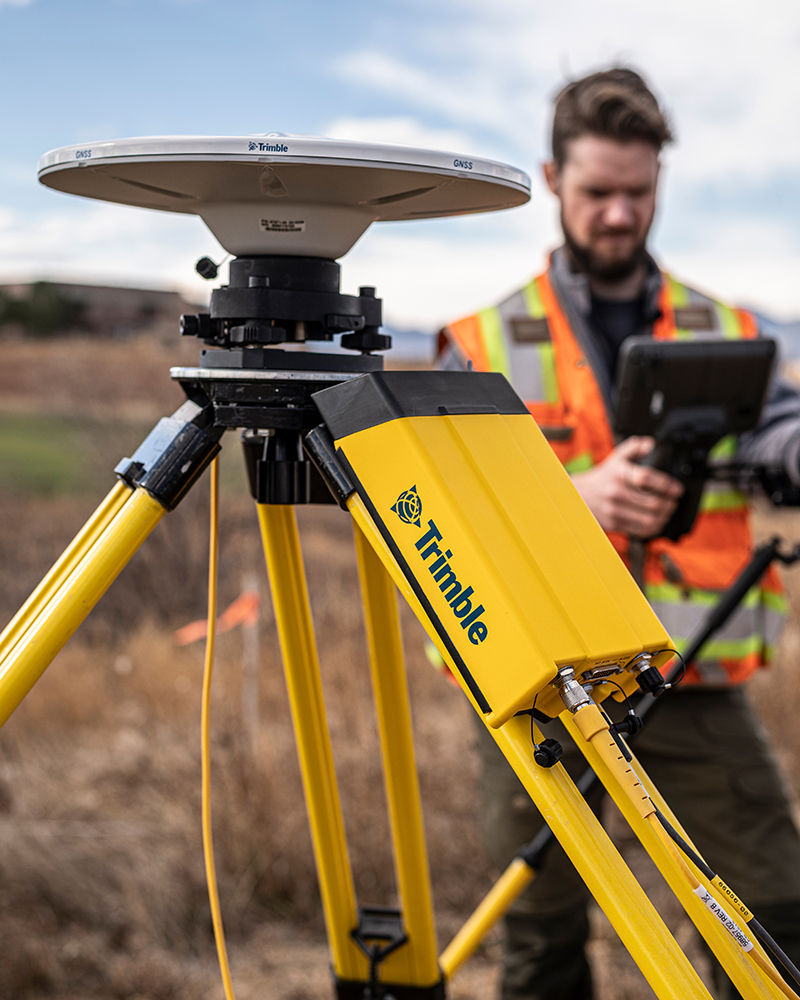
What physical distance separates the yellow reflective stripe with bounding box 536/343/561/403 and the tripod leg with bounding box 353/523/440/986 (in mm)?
990

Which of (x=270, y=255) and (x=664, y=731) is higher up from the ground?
(x=270, y=255)

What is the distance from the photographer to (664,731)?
198cm

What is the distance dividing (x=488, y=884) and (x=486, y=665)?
252 cm

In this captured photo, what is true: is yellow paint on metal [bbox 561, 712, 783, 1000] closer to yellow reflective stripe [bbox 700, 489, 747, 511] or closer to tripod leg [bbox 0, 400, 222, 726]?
tripod leg [bbox 0, 400, 222, 726]

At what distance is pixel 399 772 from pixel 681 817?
1.05 metres

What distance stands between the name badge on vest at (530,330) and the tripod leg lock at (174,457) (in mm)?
1224

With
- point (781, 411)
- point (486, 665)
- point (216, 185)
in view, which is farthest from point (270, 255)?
point (781, 411)

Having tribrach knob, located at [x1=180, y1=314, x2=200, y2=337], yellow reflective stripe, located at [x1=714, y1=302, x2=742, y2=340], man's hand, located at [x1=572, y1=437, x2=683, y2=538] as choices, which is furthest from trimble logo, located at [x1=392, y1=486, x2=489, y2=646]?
yellow reflective stripe, located at [x1=714, y1=302, x2=742, y2=340]

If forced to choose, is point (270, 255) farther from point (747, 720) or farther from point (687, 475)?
point (747, 720)

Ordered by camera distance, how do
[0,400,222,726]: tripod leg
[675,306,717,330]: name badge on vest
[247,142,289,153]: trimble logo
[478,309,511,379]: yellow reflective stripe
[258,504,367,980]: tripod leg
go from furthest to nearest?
[675,306,717,330]: name badge on vest → [478,309,511,379]: yellow reflective stripe → [258,504,367,980]: tripod leg → [0,400,222,726]: tripod leg → [247,142,289,153]: trimble logo

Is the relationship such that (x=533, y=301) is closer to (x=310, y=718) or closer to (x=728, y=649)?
(x=728, y=649)

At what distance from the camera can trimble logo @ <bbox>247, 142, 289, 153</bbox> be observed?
760 mm

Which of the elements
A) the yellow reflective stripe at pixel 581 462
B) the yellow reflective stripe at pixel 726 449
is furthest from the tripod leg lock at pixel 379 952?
the yellow reflective stripe at pixel 726 449

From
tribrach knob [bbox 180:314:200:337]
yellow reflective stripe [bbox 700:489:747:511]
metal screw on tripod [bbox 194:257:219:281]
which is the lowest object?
yellow reflective stripe [bbox 700:489:747:511]
